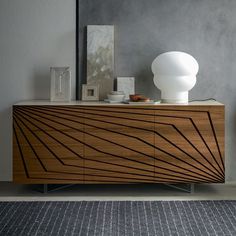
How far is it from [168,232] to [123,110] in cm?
117

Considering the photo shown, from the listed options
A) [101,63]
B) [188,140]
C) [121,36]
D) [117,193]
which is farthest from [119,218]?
[121,36]

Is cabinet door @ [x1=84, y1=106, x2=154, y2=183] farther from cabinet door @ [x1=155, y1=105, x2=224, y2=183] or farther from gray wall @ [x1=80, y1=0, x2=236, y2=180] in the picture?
gray wall @ [x1=80, y1=0, x2=236, y2=180]

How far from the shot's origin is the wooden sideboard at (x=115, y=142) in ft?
14.1

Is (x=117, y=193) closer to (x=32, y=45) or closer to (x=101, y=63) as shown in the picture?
(x=101, y=63)

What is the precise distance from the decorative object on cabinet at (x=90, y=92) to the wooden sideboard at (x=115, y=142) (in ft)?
1.12

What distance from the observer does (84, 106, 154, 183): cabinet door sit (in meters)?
4.30

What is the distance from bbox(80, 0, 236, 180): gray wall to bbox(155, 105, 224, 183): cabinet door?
505 mm

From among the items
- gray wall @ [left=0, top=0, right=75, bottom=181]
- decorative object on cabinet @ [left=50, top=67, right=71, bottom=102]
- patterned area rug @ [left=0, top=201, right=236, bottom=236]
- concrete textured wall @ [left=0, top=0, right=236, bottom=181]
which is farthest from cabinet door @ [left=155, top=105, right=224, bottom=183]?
gray wall @ [left=0, top=0, right=75, bottom=181]

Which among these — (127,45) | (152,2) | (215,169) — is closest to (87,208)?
(215,169)

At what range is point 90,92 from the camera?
15.4ft

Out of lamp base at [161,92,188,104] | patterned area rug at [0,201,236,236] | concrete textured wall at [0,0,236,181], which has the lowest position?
patterned area rug at [0,201,236,236]

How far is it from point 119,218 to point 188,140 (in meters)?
0.94

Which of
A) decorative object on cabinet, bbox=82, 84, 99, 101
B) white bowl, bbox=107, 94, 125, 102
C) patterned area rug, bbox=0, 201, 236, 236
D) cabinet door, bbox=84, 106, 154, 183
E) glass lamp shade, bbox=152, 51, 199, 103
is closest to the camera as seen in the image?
patterned area rug, bbox=0, 201, 236, 236

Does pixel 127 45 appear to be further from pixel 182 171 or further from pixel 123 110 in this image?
pixel 182 171
